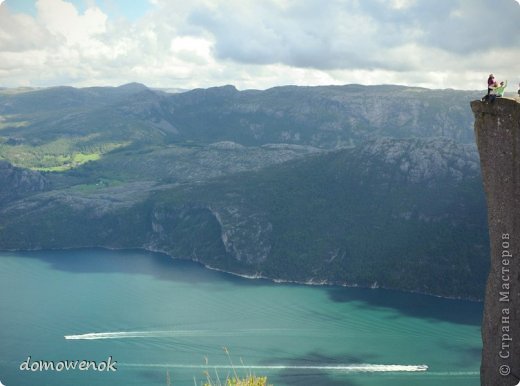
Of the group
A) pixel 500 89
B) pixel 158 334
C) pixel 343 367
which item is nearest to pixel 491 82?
pixel 500 89

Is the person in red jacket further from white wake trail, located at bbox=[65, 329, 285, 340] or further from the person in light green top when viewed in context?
white wake trail, located at bbox=[65, 329, 285, 340]

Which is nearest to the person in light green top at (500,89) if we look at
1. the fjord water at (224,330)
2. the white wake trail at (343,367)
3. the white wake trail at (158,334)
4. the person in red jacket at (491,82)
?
the person in red jacket at (491,82)

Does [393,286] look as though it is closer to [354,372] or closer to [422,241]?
[422,241]

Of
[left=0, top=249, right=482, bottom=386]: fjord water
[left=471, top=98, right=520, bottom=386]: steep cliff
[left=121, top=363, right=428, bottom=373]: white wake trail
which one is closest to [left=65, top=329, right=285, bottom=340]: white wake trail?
[left=0, top=249, right=482, bottom=386]: fjord water

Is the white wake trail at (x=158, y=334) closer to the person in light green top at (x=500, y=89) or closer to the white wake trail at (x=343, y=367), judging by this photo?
the white wake trail at (x=343, y=367)

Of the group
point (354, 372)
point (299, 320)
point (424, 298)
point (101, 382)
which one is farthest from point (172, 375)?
point (424, 298)
